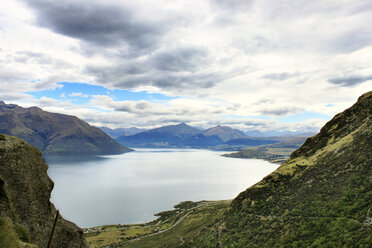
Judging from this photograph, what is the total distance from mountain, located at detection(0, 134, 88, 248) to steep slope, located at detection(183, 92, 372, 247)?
28380 mm

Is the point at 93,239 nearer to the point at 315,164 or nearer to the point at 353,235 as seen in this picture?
the point at 315,164

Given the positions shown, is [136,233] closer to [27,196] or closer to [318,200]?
[318,200]

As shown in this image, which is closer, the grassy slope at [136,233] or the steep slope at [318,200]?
the steep slope at [318,200]

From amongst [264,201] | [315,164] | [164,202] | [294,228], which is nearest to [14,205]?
[294,228]

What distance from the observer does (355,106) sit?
→ 182ft

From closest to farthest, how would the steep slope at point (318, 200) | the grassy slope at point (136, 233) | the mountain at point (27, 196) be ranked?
the mountain at point (27, 196)
the steep slope at point (318, 200)
the grassy slope at point (136, 233)

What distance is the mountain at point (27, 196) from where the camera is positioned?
68.4 feet

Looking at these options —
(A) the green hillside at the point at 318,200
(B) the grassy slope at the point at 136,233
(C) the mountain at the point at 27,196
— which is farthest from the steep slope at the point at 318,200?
(C) the mountain at the point at 27,196

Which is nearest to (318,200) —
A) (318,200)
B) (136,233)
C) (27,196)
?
(318,200)

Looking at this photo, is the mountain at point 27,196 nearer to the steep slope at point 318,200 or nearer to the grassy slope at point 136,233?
the steep slope at point 318,200

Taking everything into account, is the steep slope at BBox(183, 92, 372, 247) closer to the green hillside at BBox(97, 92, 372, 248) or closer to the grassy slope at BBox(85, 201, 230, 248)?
the green hillside at BBox(97, 92, 372, 248)

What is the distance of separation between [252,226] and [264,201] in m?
6.58

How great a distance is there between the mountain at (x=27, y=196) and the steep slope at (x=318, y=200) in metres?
28.4

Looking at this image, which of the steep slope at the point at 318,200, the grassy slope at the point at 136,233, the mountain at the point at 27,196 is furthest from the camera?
the grassy slope at the point at 136,233
